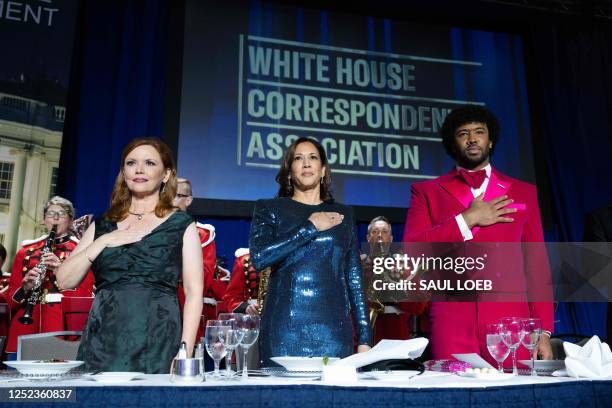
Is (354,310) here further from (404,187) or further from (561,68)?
(561,68)

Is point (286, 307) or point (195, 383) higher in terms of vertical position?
point (286, 307)

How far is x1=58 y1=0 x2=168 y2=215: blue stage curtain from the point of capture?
16.4 feet

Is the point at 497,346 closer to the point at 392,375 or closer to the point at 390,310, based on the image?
the point at 392,375

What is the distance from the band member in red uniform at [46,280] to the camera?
152 inches

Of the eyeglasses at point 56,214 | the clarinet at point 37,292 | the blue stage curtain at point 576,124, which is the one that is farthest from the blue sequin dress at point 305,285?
the blue stage curtain at point 576,124

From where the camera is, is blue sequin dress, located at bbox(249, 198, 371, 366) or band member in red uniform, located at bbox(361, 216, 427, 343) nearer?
blue sequin dress, located at bbox(249, 198, 371, 366)

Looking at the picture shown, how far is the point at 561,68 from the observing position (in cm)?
631

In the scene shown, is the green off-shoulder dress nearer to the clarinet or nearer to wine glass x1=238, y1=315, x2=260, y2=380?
wine glass x1=238, y1=315, x2=260, y2=380

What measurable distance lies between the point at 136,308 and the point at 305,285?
1.77 ft

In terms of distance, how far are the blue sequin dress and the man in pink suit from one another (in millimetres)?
275

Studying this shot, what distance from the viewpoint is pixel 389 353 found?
1.38 meters

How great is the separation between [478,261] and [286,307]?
0.72 metres

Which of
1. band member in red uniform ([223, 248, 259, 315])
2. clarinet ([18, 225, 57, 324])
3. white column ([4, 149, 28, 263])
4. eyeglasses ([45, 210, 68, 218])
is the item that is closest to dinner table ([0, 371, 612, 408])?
clarinet ([18, 225, 57, 324])

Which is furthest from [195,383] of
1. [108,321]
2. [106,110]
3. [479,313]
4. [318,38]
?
[318,38]
